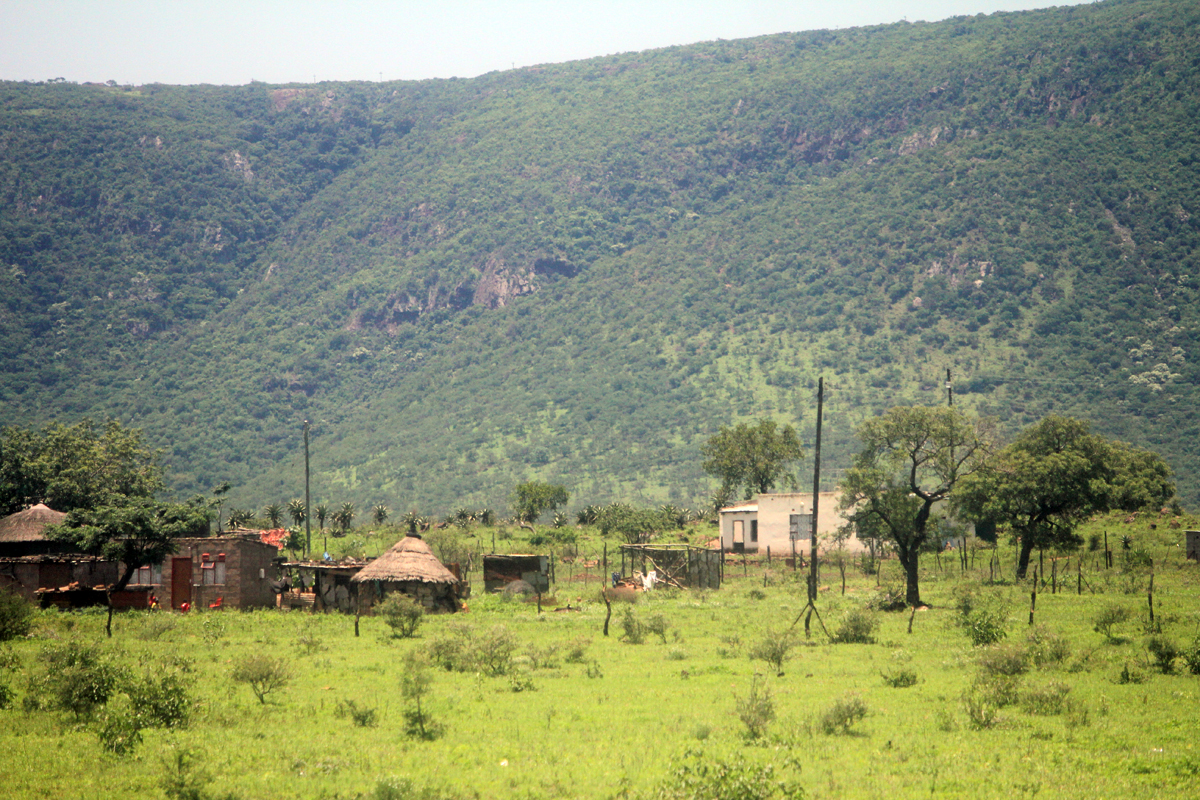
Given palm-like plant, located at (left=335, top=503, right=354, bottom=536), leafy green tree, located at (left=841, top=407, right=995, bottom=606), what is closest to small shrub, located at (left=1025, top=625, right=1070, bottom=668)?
leafy green tree, located at (left=841, top=407, right=995, bottom=606)

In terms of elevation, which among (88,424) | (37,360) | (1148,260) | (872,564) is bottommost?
(872,564)

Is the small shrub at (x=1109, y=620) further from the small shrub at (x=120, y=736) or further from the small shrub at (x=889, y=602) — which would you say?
the small shrub at (x=120, y=736)

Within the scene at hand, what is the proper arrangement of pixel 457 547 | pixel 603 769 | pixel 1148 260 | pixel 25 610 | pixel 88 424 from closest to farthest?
pixel 603 769
pixel 25 610
pixel 457 547
pixel 88 424
pixel 1148 260

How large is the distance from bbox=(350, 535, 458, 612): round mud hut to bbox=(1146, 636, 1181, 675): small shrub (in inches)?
913

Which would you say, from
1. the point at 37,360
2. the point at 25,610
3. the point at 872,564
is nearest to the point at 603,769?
the point at 25,610

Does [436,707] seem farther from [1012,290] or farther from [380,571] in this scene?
[1012,290]

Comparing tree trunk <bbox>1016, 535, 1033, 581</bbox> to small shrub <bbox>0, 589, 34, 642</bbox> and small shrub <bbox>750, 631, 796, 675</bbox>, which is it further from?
small shrub <bbox>0, 589, 34, 642</bbox>

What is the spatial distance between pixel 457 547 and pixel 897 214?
14290cm

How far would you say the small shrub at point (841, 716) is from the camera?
18344 mm

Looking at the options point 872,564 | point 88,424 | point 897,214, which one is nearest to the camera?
point 872,564

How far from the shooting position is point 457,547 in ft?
197

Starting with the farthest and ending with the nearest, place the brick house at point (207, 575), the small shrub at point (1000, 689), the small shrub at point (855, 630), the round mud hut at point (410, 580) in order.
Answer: the brick house at point (207, 575) → the round mud hut at point (410, 580) → the small shrub at point (855, 630) → the small shrub at point (1000, 689)

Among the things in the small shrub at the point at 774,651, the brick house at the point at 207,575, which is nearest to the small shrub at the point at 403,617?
the brick house at the point at 207,575

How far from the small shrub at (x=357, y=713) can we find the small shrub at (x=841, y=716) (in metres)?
7.75
